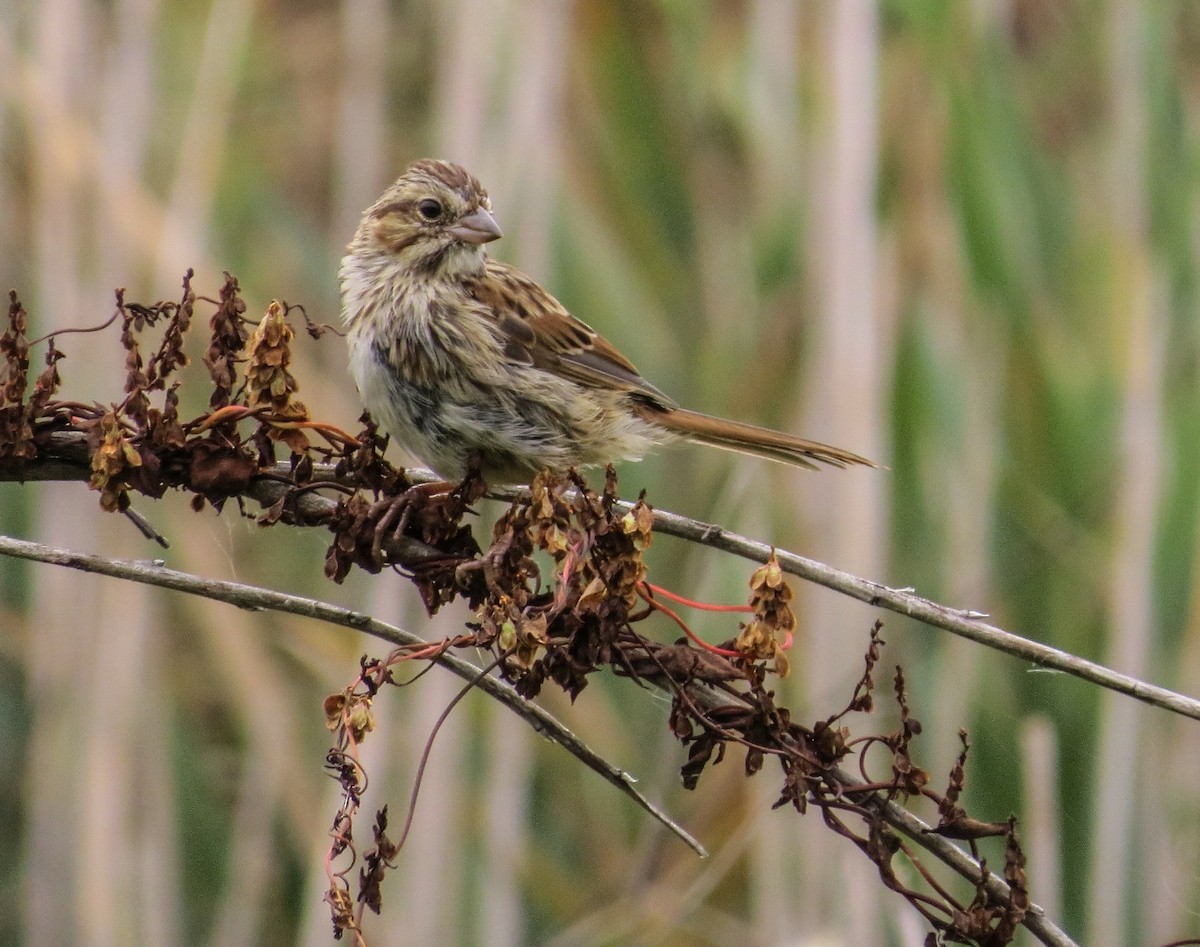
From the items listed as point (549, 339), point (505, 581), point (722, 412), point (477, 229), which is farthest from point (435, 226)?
point (505, 581)

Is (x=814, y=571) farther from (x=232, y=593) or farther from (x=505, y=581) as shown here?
(x=232, y=593)

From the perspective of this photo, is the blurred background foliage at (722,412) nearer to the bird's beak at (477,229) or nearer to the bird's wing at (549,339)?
the bird's wing at (549,339)

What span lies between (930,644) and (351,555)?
1.98 meters

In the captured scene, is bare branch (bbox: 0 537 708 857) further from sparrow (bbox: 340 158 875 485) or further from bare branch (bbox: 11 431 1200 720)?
sparrow (bbox: 340 158 875 485)

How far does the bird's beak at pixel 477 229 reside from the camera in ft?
9.18

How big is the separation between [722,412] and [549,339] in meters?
0.95

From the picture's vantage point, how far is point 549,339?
9.22ft

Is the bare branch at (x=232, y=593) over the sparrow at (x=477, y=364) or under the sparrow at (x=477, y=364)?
under

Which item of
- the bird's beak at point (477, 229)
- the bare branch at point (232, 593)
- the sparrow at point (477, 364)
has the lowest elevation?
the bare branch at point (232, 593)

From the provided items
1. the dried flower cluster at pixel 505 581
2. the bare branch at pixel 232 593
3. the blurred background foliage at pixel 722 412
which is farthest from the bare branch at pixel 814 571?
the blurred background foliage at pixel 722 412

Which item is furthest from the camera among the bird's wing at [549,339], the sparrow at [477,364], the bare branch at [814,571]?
the bird's wing at [549,339]

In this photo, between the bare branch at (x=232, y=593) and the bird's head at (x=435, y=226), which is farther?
the bird's head at (x=435, y=226)

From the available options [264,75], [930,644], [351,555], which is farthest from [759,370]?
[351,555]

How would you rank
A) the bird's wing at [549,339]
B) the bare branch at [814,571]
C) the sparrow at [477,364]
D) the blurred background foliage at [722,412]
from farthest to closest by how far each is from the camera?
1. the blurred background foliage at [722,412]
2. the bird's wing at [549,339]
3. the sparrow at [477,364]
4. the bare branch at [814,571]
